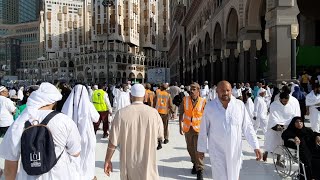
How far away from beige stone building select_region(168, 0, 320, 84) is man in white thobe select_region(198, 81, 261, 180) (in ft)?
39.7

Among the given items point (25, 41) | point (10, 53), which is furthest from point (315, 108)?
point (25, 41)

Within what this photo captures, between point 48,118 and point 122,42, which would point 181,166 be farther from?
point 122,42

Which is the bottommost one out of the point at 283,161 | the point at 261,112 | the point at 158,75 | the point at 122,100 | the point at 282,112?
the point at 283,161

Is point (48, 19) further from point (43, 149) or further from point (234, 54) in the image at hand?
point (43, 149)

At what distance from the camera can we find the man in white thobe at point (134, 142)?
4.23m

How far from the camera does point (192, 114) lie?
6711 millimetres

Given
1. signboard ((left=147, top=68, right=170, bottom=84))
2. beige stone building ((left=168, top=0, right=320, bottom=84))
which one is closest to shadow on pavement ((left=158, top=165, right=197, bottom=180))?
beige stone building ((left=168, top=0, right=320, bottom=84))

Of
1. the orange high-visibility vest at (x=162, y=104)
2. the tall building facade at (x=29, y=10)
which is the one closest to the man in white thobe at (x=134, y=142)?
the orange high-visibility vest at (x=162, y=104)

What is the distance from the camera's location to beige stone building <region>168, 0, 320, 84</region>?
15.7 m

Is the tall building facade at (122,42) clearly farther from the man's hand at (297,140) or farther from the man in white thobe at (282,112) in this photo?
the man's hand at (297,140)

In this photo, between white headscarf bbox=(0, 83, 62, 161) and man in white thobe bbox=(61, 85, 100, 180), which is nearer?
white headscarf bbox=(0, 83, 62, 161)

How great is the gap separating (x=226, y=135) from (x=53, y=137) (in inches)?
90.8

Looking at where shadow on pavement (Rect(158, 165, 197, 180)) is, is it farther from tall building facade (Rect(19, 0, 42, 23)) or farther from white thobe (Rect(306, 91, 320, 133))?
tall building facade (Rect(19, 0, 42, 23))

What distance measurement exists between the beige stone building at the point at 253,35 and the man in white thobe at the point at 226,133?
1210 centimetres
